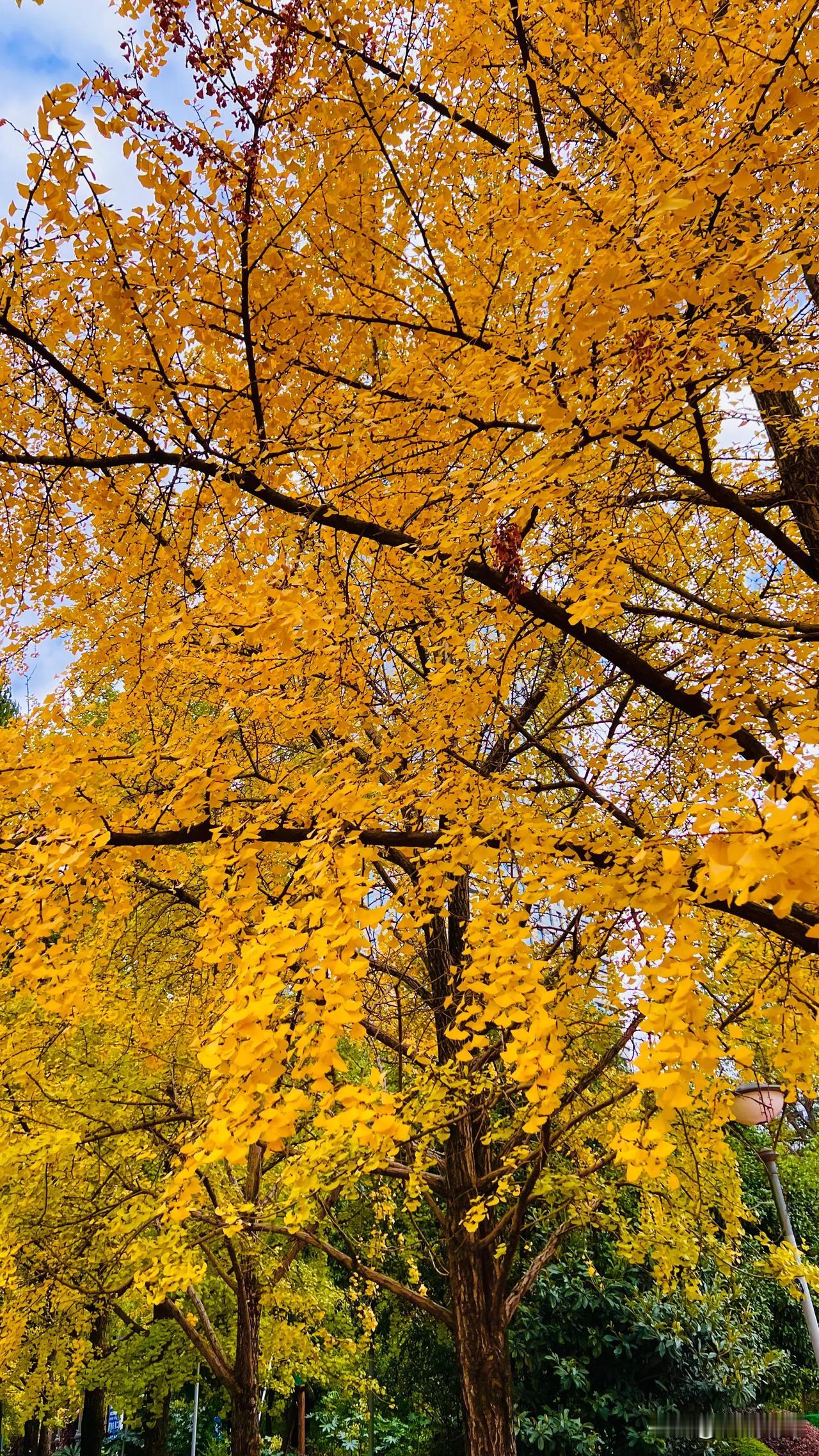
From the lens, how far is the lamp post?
14.3ft

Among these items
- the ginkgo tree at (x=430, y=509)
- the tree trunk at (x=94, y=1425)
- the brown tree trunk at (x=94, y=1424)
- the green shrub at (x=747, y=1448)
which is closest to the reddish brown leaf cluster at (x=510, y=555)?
the ginkgo tree at (x=430, y=509)

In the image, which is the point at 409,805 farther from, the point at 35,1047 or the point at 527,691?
the point at 35,1047

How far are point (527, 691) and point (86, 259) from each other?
10.4 feet

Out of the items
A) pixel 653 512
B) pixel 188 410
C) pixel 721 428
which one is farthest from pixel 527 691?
pixel 188 410

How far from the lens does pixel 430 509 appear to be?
2.97 m

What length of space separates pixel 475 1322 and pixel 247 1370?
2.97 meters

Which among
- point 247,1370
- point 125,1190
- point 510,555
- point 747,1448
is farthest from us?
point 747,1448

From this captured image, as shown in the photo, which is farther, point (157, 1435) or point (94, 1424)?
point (157, 1435)

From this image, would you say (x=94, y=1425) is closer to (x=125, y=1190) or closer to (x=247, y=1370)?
(x=247, y=1370)

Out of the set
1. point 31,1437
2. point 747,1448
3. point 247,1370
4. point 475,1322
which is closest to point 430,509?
point 475,1322

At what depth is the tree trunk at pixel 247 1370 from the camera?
632 centimetres

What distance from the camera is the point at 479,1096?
4988 mm

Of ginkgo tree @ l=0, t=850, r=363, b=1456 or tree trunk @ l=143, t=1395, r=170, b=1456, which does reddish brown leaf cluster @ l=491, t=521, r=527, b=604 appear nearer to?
ginkgo tree @ l=0, t=850, r=363, b=1456

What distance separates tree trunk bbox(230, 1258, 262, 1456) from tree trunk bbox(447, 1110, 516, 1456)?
2.35 metres
